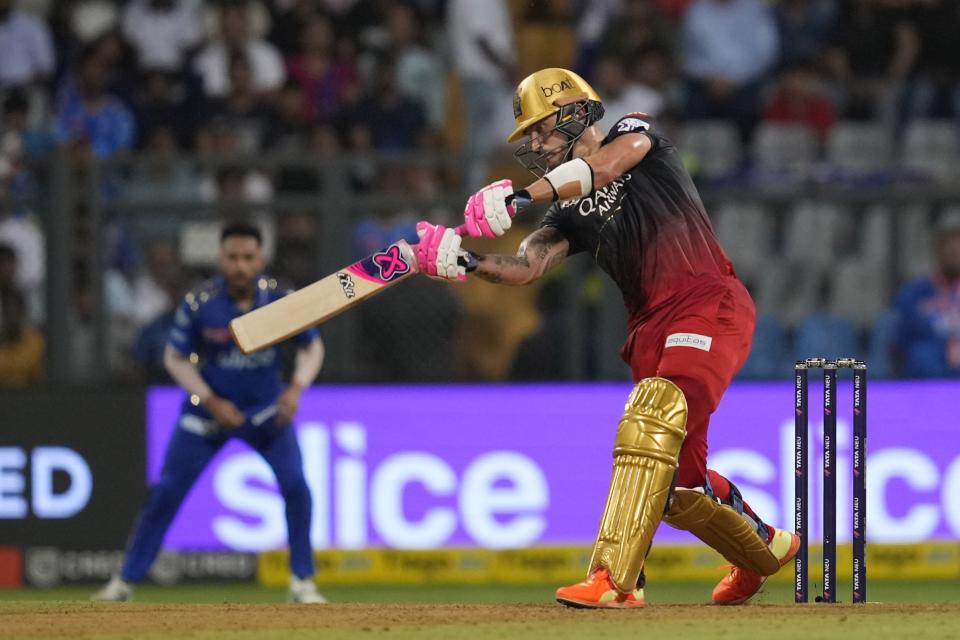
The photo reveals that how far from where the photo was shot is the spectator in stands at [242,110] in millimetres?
12914

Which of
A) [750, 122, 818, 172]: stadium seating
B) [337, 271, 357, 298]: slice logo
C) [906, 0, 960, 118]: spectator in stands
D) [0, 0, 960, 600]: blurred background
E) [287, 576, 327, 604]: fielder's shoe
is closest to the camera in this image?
[337, 271, 357, 298]: slice logo

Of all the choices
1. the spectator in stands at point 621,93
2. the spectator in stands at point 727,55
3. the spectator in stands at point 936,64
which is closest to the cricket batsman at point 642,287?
the spectator in stands at point 621,93

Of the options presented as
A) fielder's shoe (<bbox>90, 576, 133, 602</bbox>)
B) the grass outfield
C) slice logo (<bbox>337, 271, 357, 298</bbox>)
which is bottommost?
fielder's shoe (<bbox>90, 576, 133, 602</bbox>)

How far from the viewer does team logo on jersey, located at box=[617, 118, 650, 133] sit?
22.9 ft

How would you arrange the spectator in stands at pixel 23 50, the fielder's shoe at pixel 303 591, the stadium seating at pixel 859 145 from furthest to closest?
1. the spectator in stands at pixel 23 50
2. the stadium seating at pixel 859 145
3. the fielder's shoe at pixel 303 591

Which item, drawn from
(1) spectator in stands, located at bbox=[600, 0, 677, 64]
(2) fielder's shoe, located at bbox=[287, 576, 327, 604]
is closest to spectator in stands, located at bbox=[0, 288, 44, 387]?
(2) fielder's shoe, located at bbox=[287, 576, 327, 604]

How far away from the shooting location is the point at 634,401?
262 inches

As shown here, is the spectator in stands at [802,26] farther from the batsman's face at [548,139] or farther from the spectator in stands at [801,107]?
the batsman's face at [548,139]

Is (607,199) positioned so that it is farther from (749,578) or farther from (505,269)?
(749,578)

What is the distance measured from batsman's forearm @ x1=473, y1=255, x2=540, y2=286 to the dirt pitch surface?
1294 millimetres

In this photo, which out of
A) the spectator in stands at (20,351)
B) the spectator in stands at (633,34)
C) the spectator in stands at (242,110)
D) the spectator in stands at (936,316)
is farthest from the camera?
the spectator in stands at (633,34)

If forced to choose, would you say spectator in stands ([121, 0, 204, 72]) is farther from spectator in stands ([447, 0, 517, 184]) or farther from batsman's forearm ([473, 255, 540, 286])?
batsman's forearm ([473, 255, 540, 286])

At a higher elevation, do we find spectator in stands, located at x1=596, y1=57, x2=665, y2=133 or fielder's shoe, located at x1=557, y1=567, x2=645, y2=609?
spectator in stands, located at x1=596, y1=57, x2=665, y2=133

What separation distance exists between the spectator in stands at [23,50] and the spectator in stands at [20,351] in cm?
327
